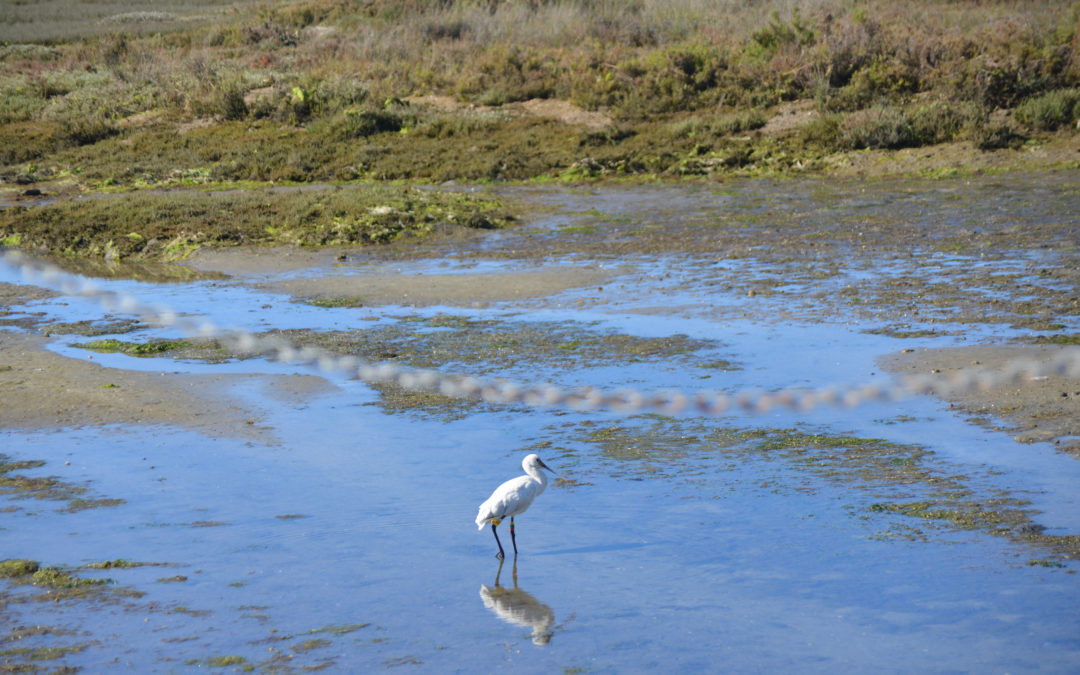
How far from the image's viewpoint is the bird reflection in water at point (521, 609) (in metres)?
5.03

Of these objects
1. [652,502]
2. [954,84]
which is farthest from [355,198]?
[652,502]

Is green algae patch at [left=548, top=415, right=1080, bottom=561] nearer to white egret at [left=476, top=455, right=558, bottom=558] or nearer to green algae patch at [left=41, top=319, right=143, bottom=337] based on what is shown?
white egret at [left=476, top=455, right=558, bottom=558]

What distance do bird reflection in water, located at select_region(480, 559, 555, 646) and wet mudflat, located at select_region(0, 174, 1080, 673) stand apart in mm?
17

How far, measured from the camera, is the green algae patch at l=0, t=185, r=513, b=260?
1825cm

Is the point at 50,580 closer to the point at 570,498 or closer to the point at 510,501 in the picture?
the point at 510,501

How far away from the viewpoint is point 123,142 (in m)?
30.2

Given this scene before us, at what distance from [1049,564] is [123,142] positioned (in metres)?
29.1

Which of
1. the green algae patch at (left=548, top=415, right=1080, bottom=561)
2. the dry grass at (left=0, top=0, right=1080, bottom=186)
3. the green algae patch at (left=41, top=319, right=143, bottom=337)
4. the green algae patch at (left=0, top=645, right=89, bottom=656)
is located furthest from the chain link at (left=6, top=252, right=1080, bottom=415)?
the dry grass at (left=0, top=0, right=1080, bottom=186)

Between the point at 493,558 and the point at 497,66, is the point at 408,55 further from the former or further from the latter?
the point at 493,558

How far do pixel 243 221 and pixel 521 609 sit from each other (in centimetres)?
1523

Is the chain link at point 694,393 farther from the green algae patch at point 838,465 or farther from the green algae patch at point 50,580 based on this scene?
the green algae patch at point 50,580

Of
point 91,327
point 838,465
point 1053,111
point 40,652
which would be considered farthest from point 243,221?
point 1053,111

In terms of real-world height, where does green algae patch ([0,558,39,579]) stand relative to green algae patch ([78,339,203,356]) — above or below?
above

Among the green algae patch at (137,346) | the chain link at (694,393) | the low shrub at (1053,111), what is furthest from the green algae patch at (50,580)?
the low shrub at (1053,111)
